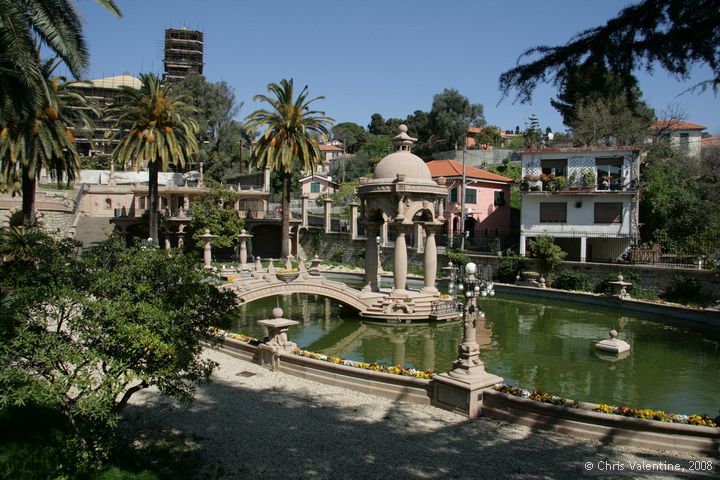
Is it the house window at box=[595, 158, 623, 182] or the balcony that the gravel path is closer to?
the balcony

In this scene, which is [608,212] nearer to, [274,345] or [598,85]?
[274,345]

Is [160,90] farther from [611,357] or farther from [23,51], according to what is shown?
[611,357]

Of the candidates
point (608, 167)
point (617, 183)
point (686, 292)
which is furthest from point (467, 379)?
point (608, 167)

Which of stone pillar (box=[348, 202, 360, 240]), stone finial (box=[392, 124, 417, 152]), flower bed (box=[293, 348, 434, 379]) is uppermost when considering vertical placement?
stone finial (box=[392, 124, 417, 152])

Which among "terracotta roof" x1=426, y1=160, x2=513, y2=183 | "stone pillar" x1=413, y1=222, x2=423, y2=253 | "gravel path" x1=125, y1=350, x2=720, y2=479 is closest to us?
"gravel path" x1=125, y1=350, x2=720, y2=479

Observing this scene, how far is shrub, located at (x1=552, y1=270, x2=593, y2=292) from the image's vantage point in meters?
35.3

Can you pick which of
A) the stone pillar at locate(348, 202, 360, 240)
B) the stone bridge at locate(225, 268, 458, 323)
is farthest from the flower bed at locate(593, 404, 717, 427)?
the stone pillar at locate(348, 202, 360, 240)

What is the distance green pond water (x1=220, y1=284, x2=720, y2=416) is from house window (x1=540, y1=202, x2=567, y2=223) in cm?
1013

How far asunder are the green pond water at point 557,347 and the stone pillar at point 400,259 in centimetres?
238

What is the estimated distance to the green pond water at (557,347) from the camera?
1739 cm

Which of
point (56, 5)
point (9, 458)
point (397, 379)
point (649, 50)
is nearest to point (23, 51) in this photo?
point (56, 5)

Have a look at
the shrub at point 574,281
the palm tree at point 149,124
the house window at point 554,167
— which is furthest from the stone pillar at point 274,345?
the house window at point 554,167

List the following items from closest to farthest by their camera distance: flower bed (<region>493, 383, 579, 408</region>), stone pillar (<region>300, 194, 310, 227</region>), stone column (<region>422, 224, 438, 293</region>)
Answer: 1. flower bed (<region>493, 383, 579, 408</region>)
2. stone column (<region>422, 224, 438, 293</region>)
3. stone pillar (<region>300, 194, 310, 227</region>)

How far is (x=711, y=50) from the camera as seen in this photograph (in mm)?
6438
